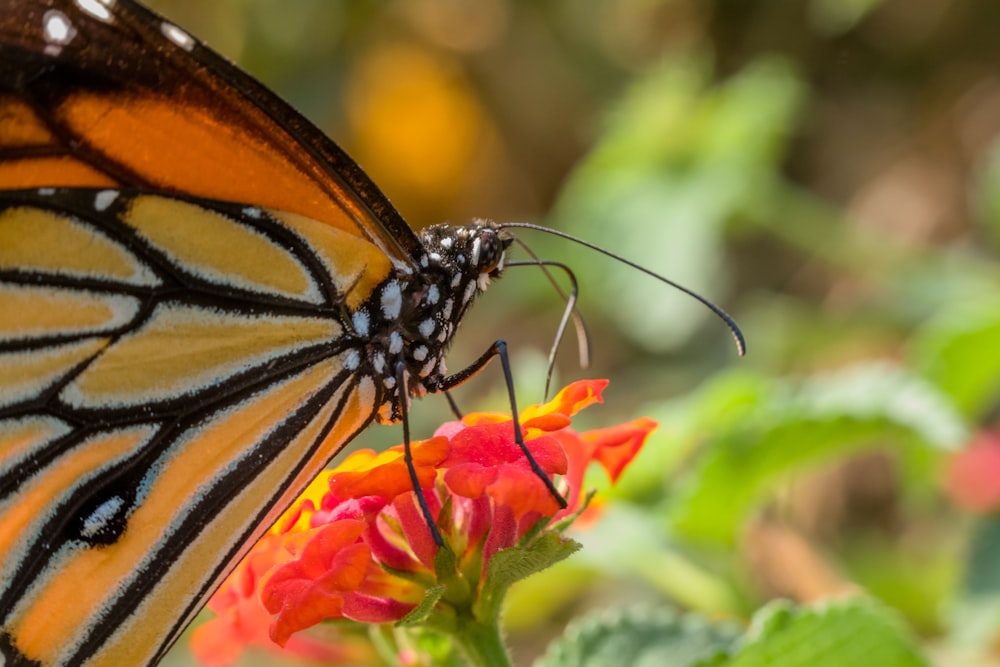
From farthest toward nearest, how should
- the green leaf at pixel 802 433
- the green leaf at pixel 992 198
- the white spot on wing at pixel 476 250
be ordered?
the green leaf at pixel 992 198 → the green leaf at pixel 802 433 → the white spot on wing at pixel 476 250

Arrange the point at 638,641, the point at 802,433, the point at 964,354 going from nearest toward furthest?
1. the point at 638,641
2. the point at 802,433
3. the point at 964,354

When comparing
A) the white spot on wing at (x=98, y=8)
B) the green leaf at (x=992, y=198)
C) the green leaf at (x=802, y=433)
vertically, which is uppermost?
the green leaf at (x=992, y=198)

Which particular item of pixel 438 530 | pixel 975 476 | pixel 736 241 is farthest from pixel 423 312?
pixel 736 241

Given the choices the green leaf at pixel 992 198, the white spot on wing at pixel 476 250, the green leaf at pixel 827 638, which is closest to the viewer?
the green leaf at pixel 827 638

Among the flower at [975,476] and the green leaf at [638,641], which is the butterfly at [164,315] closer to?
the green leaf at [638,641]

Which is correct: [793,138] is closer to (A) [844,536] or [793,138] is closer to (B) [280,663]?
(A) [844,536]

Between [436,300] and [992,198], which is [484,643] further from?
[992,198]

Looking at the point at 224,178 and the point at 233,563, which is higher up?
the point at 224,178

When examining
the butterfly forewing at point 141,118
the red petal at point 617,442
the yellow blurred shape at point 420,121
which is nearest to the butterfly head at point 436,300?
the butterfly forewing at point 141,118

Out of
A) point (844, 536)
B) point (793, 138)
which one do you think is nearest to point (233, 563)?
point (844, 536)
